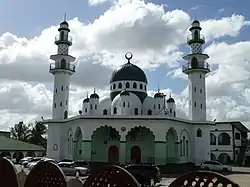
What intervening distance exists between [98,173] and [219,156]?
51.2m

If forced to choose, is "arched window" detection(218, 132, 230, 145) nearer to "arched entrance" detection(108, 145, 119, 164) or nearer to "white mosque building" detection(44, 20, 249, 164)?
"white mosque building" detection(44, 20, 249, 164)

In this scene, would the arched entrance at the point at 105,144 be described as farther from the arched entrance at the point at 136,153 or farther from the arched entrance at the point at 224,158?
the arched entrance at the point at 224,158

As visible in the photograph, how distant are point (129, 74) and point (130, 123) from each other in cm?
1034

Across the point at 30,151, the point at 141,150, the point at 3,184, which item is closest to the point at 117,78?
the point at 141,150

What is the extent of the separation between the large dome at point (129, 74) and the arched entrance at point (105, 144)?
8.19 metres

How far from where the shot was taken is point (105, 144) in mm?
40438

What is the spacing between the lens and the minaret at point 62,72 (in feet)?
139

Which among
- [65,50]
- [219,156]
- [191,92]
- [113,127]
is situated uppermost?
[65,50]

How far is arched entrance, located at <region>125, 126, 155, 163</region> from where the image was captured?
39469 mm

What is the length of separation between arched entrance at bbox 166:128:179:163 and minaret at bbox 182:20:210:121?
3567mm

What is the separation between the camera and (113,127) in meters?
37.5

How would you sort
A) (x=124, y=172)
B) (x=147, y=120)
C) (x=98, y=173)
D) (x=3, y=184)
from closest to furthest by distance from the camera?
(x=124, y=172), (x=98, y=173), (x=3, y=184), (x=147, y=120)

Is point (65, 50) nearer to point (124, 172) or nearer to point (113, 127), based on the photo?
point (113, 127)

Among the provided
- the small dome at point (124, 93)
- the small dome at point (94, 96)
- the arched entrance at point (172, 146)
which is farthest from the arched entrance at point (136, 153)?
the small dome at point (94, 96)
